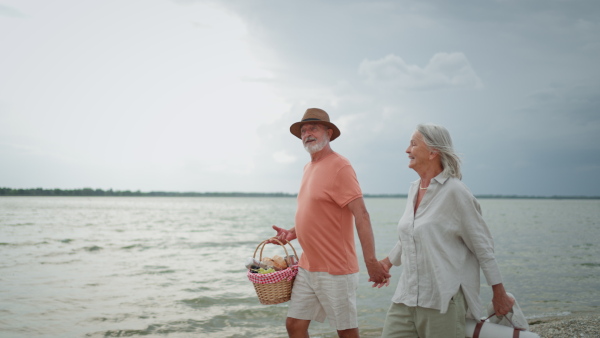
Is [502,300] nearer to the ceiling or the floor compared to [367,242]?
nearer to the floor

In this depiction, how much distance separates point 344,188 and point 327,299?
0.99 meters

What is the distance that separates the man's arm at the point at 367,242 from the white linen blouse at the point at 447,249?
25.5 inches

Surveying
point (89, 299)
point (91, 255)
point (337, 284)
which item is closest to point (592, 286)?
point (337, 284)

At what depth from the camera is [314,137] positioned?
4.33 meters

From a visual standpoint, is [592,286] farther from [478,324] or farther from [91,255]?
[91,255]

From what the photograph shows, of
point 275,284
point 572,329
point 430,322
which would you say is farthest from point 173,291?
point 430,322

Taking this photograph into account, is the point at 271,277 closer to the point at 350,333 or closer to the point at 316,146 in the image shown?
the point at 350,333

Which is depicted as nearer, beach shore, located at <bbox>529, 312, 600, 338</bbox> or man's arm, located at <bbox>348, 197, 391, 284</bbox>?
man's arm, located at <bbox>348, 197, 391, 284</bbox>

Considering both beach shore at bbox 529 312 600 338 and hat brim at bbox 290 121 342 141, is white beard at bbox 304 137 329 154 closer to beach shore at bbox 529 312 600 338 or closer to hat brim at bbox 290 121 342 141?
hat brim at bbox 290 121 342 141

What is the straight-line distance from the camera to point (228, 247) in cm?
2242

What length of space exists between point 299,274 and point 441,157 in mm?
1785

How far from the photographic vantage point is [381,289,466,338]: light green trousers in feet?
9.82

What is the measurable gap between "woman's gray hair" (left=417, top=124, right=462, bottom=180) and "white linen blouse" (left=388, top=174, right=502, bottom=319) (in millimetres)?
71

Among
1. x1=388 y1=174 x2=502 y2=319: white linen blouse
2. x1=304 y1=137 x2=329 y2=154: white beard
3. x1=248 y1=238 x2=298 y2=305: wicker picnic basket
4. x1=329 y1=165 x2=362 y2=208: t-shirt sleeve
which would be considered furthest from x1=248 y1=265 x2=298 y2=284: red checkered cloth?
x1=388 y1=174 x2=502 y2=319: white linen blouse
